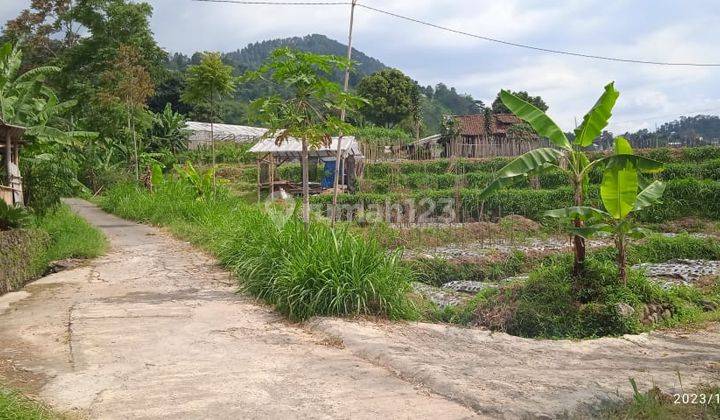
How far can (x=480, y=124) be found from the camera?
41.5 meters

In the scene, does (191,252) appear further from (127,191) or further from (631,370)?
(127,191)

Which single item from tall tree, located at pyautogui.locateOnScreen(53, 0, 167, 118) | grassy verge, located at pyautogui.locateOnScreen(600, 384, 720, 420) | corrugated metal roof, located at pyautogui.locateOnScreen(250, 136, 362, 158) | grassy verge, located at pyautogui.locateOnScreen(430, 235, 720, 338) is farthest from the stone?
tall tree, located at pyautogui.locateOnScreen(53, 0, 167, 118)

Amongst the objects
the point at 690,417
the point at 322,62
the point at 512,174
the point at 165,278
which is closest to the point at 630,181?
the point at 512,174

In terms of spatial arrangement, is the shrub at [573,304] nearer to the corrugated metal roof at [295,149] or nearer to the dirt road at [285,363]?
the dirt road at [285,363]

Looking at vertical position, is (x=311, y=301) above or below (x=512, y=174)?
below

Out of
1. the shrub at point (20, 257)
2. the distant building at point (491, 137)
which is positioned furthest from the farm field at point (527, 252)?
the distant building at point (491, 137)

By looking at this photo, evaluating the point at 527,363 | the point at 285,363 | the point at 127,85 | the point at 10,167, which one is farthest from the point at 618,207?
the point at 127,85

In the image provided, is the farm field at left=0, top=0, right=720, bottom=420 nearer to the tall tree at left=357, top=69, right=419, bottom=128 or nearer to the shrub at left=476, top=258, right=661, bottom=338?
the shrub at left=476, top=258, right=661, bottom=338

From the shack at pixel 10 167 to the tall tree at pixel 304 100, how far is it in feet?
19.8

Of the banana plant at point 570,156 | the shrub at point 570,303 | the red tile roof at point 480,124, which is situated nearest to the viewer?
the shrub at point 570,303

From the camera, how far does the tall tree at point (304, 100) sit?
708 cm

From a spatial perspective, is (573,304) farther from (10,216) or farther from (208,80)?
(208,80)

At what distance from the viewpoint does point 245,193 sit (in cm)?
2456

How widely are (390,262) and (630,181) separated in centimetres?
311
